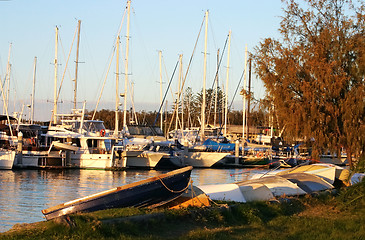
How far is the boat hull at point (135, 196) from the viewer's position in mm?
12570

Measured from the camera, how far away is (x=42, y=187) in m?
34.3

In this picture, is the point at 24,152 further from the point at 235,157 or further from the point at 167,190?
the point at 167,190

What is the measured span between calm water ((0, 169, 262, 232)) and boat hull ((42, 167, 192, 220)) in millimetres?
6481

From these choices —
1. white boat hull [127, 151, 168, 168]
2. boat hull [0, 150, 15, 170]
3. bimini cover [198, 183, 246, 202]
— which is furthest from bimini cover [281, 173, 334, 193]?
white boat hull [127, 151, 168, 168]

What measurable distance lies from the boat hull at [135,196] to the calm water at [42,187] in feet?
21.3

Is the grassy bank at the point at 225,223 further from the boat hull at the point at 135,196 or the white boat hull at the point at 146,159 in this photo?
the white boat hull at the point at 146,159

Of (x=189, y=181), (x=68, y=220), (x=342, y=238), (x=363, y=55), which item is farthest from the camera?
(x=363, y=55)

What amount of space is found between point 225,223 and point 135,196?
237 centimetres

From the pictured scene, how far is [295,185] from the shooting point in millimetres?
17531

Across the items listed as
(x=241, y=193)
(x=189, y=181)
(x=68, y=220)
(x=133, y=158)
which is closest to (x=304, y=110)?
(x=241, y=193)

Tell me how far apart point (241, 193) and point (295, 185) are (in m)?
2.56

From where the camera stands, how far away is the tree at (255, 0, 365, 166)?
21859 millimetres

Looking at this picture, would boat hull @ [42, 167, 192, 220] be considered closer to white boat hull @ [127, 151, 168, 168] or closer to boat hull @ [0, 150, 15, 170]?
boat hull @ [0, 150, 15, 170]

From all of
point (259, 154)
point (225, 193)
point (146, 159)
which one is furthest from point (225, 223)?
point (259, 154)
